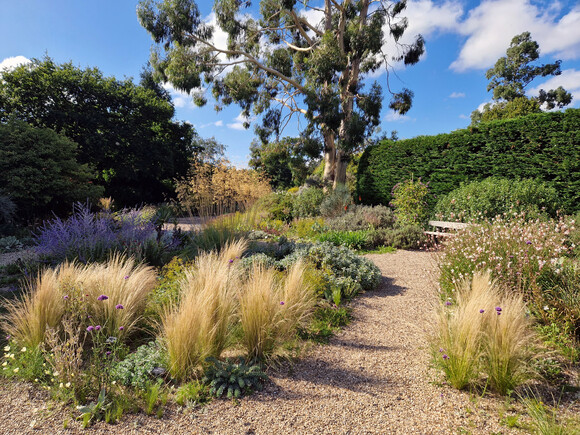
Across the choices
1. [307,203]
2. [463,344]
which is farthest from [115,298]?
[307,203]

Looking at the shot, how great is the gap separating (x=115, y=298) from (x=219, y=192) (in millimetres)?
4889

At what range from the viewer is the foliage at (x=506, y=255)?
3.22m

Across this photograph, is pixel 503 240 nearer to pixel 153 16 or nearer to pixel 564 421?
pixel 564 421

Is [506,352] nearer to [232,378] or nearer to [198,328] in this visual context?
[232,378]

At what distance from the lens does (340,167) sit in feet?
43.2

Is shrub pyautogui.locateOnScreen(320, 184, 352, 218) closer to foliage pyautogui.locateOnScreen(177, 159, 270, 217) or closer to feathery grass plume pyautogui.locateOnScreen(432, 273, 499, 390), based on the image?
foliage pyautogui.locateOnScreen(177, 159, 270, 217)

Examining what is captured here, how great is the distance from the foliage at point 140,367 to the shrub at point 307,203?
28.6ft

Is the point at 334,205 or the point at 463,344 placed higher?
the point at 334,205

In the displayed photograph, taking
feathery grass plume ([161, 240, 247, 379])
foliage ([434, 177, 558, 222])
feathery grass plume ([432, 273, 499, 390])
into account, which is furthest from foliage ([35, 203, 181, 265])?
foliage ([434, 177, 558, 222])

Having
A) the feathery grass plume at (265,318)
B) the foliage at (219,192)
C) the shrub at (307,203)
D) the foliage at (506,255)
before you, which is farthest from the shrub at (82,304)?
the shrub at (307,203)

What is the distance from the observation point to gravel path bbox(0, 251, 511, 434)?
1878 mm

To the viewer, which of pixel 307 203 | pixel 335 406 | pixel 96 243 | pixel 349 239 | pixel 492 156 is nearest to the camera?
pixel 335 406

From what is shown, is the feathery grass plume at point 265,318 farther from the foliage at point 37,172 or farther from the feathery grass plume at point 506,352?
the foliage at point 37,172

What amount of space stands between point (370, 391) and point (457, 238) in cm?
266
